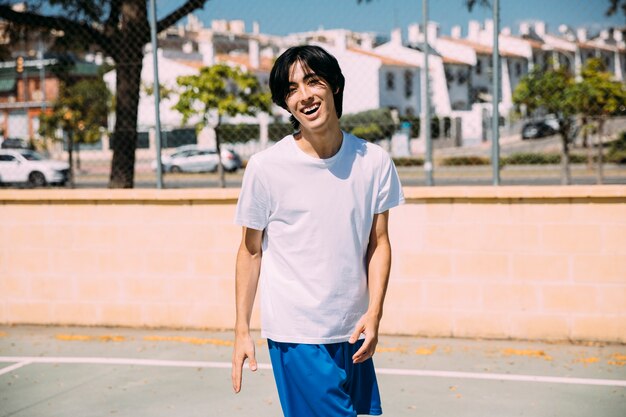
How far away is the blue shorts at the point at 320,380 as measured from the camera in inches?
117

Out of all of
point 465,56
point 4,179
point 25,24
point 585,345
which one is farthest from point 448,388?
point 25,24

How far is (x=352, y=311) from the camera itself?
3.02 meters

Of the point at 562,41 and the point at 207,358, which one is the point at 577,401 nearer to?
the point at 207,358

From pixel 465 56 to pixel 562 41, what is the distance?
1.04 m

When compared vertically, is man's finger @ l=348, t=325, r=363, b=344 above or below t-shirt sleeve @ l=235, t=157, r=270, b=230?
below

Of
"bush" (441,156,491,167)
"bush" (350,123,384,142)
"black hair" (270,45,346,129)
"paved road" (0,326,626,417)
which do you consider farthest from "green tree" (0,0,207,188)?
"black hair" (270,45,346,129)

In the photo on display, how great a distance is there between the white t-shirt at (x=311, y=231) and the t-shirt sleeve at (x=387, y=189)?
1.8 inches

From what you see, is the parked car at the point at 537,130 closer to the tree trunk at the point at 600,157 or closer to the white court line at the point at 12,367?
the tree trunk at the point at 600,157

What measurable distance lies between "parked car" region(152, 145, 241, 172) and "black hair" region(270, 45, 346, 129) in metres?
4.84

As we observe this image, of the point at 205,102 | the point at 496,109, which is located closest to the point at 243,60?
the point at 205,102

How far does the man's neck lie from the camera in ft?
9.75

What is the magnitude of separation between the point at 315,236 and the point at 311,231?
0.07 feet

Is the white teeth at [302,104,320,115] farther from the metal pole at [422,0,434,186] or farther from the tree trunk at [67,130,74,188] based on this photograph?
the tree trunk at [67,130,74,188]

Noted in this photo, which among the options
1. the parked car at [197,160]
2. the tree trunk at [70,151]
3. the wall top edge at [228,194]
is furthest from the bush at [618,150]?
the tree trunk at [70,151]
